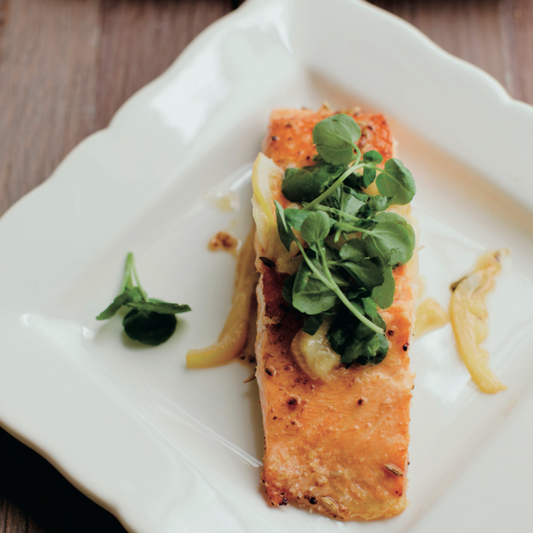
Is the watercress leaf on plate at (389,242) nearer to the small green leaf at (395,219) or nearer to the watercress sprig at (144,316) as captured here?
the small green leaf at (395,219)

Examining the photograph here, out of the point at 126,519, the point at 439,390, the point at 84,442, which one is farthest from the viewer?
the point at 439,390

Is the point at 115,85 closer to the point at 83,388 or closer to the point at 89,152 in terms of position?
the point at 89,152

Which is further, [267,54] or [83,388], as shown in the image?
[267,54]

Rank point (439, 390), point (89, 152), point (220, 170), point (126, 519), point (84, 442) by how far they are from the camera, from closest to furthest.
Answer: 1. point (126, 519)
2. point (84, 442)
3. point (439, 390)
4. point (89, 152)
5. point (220, 170)

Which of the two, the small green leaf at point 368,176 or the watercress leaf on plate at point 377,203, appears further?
the small green leaf at point 368,176

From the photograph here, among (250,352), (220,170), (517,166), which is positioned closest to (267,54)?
(220,170)

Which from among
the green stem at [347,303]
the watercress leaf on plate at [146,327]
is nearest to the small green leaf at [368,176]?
the green stem at [347,303]
